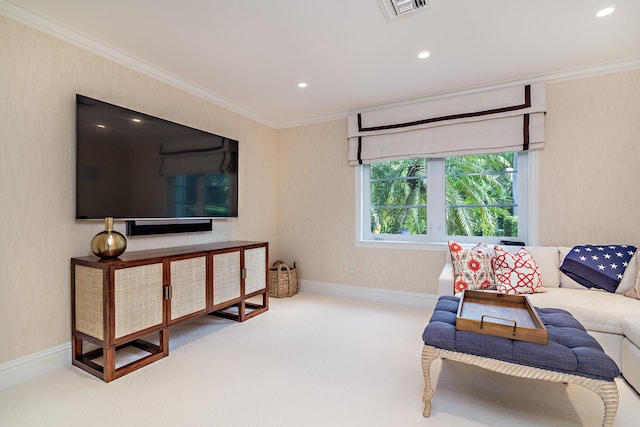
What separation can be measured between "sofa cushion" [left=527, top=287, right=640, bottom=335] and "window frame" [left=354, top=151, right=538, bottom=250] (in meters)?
0.81

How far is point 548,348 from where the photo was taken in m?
1.40

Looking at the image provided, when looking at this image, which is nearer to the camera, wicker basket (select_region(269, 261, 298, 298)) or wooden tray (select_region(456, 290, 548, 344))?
wooden tray (select_region(456, 290, 548, 344))

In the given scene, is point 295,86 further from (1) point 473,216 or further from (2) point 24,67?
(1) point 473,216

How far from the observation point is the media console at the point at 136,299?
197 cm

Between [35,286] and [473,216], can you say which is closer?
[35,286]

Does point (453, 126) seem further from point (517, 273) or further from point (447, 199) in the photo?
point (517, 273)

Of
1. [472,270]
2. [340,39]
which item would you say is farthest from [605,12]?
[472,270]

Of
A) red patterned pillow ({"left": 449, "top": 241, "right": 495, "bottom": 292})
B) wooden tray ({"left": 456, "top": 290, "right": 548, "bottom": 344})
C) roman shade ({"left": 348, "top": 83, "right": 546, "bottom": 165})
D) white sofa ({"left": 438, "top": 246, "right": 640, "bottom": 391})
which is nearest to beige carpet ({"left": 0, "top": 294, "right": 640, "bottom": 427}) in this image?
white sofa ({"left": 438, "top": 246, "right": 640, "bottom": 391})

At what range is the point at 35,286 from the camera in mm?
2016

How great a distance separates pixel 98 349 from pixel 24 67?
2.11 meters

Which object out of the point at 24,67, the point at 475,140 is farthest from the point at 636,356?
the point at 24,67

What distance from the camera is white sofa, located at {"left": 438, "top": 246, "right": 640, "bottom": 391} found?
1.86 m

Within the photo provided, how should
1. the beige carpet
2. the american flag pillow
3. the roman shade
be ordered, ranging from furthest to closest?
1. the roman shade
2. the american flag pillow
3. the beige carpet

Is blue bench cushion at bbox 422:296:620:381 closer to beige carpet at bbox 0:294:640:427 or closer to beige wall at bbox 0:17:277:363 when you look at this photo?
beige carpet at bbox 0:294:640:427
